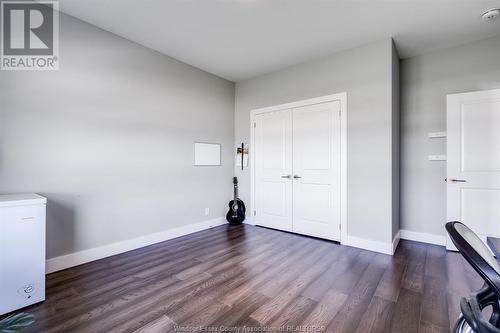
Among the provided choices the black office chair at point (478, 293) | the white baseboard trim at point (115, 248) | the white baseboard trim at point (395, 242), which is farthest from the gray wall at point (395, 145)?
the white baseboard trim at point (115, 248)

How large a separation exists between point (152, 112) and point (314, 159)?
2.54 m

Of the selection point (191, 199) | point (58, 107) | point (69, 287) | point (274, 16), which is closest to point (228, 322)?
point (69, 287)

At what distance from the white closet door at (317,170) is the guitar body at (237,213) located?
3.40 ft

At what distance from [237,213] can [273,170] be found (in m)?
1.08

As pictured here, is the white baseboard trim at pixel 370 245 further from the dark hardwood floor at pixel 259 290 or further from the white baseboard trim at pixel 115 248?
the white baseboard trim at pixel 115 248

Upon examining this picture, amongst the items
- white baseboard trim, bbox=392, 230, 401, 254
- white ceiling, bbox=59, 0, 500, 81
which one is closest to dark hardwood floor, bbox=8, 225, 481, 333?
white baseboard trim, bbox=392, 230, 401, 254

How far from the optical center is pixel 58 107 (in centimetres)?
253

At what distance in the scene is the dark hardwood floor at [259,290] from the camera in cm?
172

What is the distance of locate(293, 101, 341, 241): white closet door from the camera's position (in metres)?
3.46

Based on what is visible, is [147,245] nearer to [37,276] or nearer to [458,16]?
[37,276]

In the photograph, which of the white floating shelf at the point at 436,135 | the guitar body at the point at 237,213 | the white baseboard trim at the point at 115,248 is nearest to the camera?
the white baseboard trim at the point at 115,248

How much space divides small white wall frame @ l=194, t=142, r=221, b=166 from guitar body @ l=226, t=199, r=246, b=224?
2.73ft

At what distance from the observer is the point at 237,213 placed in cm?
441

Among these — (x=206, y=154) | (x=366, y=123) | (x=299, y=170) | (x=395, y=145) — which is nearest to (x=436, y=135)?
(x=395, y=145)
